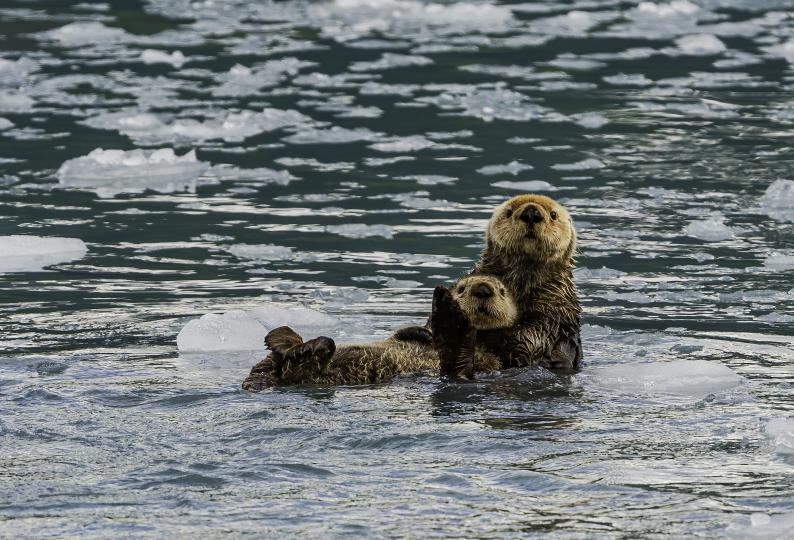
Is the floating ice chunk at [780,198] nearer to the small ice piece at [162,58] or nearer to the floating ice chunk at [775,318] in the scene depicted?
the floating ice chunk at [775,318]

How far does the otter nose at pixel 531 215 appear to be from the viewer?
611 cm

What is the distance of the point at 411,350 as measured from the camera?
6039 mm

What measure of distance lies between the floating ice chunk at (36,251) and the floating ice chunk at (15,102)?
4.75m

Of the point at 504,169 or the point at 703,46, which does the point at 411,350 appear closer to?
the point at 504,169

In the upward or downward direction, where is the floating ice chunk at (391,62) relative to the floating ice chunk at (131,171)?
upward

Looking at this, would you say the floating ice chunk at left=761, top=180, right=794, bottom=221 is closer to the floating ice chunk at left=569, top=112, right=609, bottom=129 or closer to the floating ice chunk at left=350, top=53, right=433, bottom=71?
the floating ice chunk at left=569, top=112, right=609, bottom=129

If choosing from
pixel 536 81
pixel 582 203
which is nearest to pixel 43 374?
pixel 582 203

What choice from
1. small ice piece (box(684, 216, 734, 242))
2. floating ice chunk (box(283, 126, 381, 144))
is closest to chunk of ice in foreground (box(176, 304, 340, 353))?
small ice piece (box(684, 216, 734, 242))

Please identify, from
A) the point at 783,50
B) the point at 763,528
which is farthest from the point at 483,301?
the point at 783,50

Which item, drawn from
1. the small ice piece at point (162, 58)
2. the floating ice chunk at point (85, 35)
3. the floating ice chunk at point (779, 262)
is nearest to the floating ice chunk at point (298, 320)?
the floating ice chunk at point (779, 262)

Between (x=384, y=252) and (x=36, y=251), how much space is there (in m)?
2.07

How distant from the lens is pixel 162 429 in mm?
4945

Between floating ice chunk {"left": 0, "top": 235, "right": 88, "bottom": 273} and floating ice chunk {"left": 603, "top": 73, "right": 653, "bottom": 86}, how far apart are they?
7.01m

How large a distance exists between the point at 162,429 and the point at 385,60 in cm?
1020
